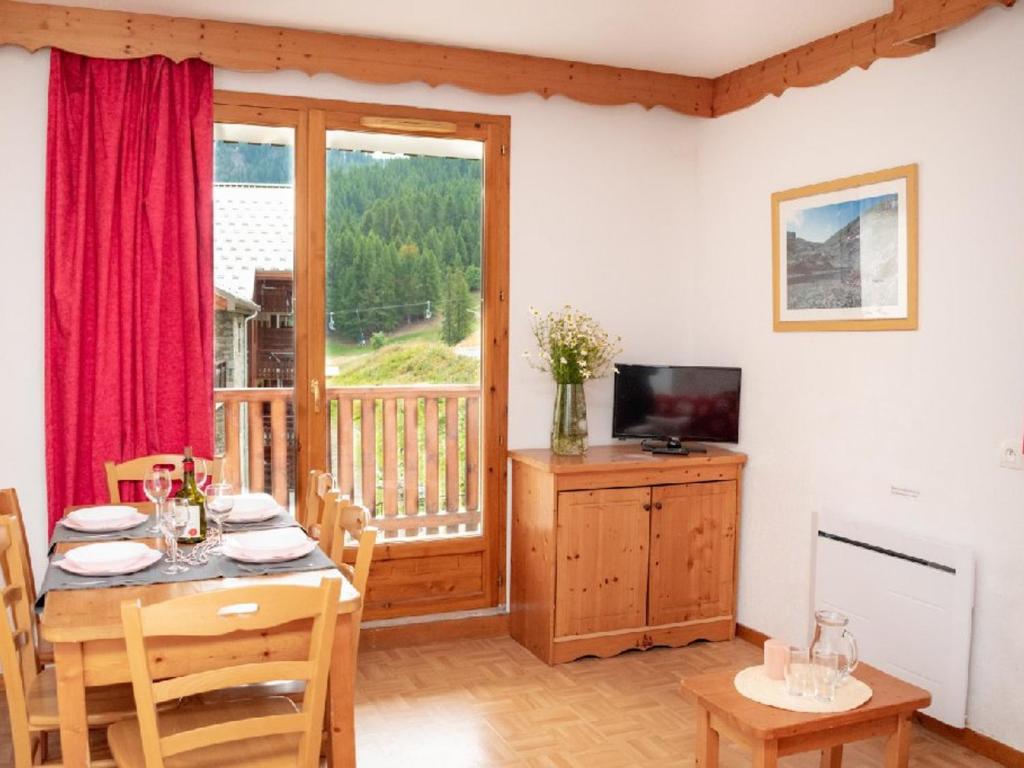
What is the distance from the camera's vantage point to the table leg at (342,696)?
7.45ft

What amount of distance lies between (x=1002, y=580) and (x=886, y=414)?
0.74m

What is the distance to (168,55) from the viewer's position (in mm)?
3738

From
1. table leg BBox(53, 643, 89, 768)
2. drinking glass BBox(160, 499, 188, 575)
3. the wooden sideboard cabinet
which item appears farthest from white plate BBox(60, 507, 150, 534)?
the wooden sideboard cabinet

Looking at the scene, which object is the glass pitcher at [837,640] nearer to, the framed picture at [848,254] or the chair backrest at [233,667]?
the chair backrest at [233,667]

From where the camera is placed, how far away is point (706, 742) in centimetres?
258

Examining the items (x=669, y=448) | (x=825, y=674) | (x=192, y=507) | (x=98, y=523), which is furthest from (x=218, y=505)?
(x=669, y=448)

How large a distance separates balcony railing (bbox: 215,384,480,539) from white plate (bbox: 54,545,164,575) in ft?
6.14

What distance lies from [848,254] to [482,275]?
1.61 m

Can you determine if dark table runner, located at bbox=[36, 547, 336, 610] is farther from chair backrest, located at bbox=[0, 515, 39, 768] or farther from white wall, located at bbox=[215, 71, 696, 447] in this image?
white wall, located at bbox=[215, 71, 696, 447]

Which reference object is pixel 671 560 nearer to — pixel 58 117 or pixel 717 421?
pixel 717 421

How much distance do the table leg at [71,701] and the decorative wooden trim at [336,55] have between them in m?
2.53

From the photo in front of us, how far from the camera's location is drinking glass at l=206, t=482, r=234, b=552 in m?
2.68

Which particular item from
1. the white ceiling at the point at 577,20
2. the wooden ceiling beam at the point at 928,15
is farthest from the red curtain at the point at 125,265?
the wooden ceiling beam at the point at 928,15

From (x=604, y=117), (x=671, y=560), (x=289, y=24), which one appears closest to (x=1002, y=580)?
(x=671, y=560)
